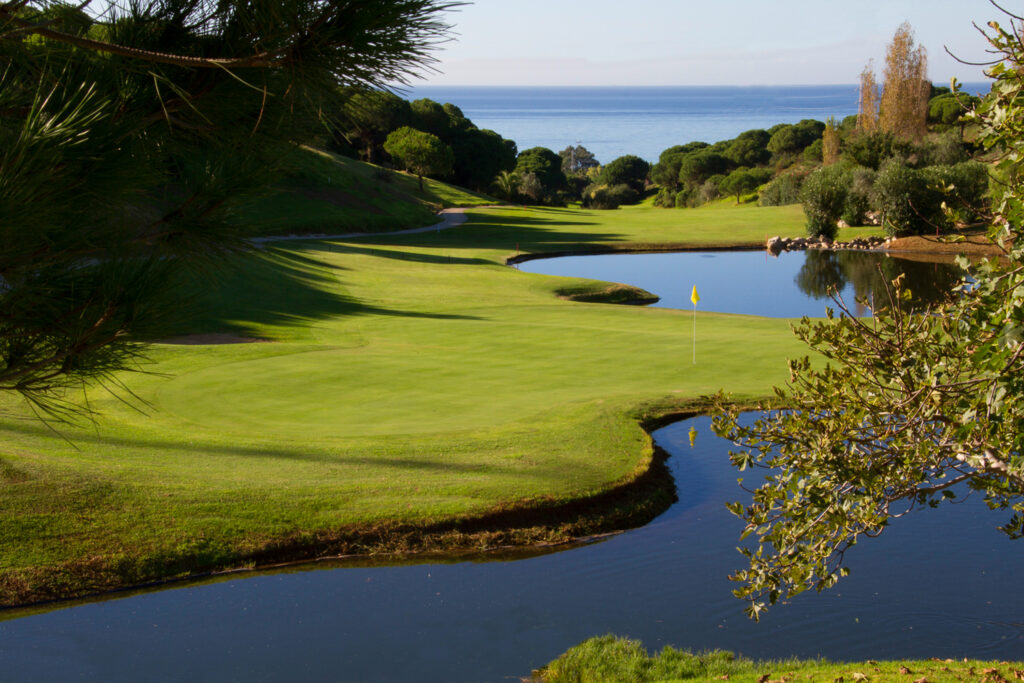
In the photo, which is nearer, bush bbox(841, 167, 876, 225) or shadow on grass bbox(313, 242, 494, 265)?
shadow on grass bbox(313, 242, 494, 265)

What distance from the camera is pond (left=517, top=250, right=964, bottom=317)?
33250mm

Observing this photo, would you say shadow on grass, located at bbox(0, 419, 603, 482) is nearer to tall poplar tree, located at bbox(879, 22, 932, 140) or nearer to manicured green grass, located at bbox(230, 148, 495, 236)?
manicured green grass, located at bbox(230, 148, 495, 236)

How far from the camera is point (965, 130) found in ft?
230

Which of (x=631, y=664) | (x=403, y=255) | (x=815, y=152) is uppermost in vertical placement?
(x=815, y=152)

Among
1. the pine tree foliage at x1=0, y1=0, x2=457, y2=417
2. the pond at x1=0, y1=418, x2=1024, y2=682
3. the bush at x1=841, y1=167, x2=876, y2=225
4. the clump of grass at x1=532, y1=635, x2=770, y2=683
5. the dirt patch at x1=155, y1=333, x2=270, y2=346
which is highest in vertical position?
the bush at x1=841, y1=167, x2=876, y2=225

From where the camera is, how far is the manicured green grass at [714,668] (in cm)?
638

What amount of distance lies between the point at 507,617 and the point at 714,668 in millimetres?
2239

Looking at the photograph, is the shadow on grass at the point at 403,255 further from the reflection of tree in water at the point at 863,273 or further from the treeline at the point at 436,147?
the treeline at the point at 436,147

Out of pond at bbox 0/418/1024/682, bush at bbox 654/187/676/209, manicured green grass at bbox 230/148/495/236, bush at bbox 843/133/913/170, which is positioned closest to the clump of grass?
pond at bbox 0/418/1024/682

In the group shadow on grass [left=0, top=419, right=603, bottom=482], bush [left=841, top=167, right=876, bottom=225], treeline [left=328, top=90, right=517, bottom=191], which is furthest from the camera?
treeline [left=328, top=90, right=517, bottom=191]

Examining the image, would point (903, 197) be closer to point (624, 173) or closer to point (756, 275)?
point (756, 275)

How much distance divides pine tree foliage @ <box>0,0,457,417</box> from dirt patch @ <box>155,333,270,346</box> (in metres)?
15.4

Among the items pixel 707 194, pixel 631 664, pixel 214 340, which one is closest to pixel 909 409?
pixel 631 664

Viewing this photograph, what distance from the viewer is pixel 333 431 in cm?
1317
